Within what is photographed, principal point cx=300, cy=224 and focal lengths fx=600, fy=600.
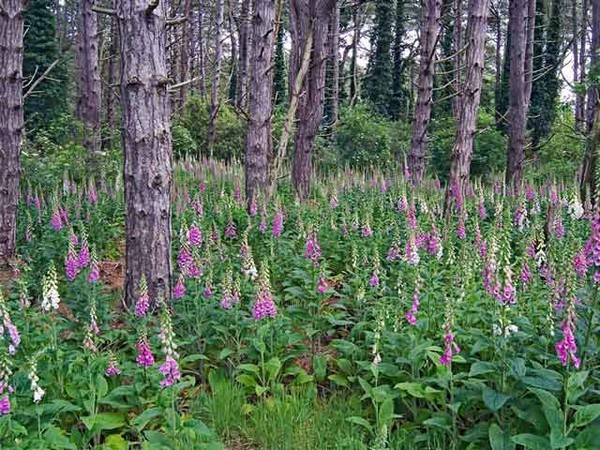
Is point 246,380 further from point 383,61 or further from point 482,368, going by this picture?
point 383,61

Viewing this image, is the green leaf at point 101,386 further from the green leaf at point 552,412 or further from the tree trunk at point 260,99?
the tree trunk at point 260,99

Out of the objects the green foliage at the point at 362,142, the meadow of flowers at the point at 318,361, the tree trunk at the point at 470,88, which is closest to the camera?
the meadow of flowers at the point at 318,361

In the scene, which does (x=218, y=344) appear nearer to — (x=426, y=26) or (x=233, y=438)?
(x=233, y=438)

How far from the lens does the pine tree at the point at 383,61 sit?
109ft

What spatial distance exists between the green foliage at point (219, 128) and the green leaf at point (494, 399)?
19.1 m

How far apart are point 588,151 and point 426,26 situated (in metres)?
5.76

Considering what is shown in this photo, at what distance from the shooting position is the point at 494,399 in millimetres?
2988

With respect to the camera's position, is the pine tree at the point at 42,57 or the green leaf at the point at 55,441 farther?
the pine tree at the point at 42,57

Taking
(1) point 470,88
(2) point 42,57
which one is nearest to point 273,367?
(1) point 470,88

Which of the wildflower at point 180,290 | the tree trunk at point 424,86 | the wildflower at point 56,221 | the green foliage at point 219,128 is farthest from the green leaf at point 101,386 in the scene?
the green foliage at point 219,128

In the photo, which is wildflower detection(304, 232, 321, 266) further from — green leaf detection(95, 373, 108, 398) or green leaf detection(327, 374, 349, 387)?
green leaf detection(95, 373, 108, 398)

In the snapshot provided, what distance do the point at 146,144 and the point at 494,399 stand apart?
120 inches

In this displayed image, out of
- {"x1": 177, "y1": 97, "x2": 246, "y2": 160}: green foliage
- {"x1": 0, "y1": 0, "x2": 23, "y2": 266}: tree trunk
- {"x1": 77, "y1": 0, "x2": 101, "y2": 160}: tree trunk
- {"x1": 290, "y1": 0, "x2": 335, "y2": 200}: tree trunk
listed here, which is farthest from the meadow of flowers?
{"x1": 177, "y1": 97, "x2": 246, "y2": 160}: green foliage

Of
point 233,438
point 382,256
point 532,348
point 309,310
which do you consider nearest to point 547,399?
point 532,348
